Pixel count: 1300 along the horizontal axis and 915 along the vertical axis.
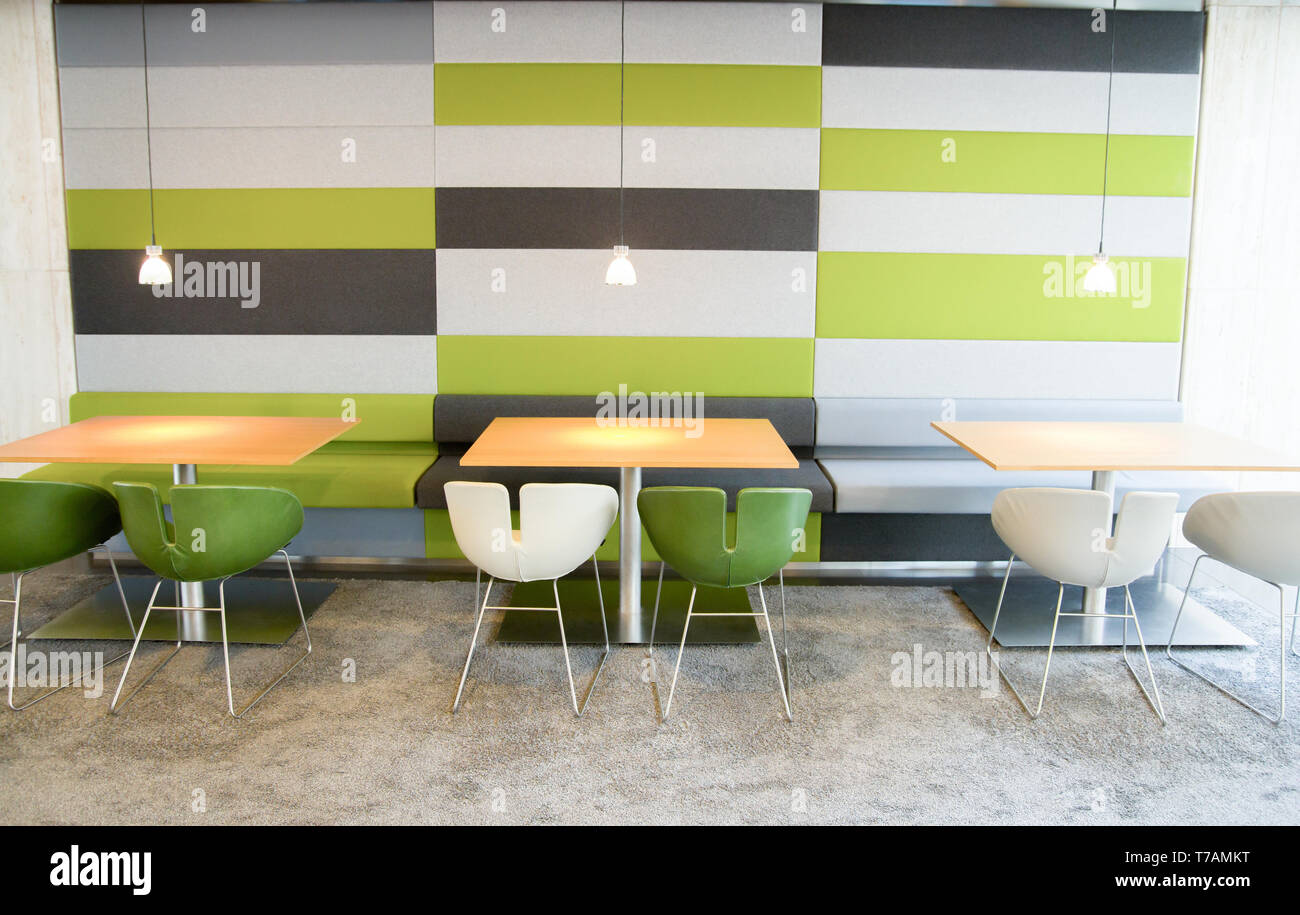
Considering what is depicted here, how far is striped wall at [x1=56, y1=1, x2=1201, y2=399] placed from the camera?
203 inches

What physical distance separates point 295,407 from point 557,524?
2.53 m

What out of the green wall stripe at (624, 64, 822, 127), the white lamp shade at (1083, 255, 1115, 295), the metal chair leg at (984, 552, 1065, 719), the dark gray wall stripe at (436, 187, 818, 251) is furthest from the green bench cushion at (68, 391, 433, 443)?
the white lamp shade at (1083, 255, 1115, 295)

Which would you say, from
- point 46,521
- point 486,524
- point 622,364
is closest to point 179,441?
point 46,521

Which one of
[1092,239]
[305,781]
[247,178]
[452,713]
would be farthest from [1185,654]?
[247,178]

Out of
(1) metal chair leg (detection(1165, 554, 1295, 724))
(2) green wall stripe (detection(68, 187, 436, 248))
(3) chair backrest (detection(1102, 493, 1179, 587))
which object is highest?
(2) green wall stripe (detection(68, 187, 436, 248))

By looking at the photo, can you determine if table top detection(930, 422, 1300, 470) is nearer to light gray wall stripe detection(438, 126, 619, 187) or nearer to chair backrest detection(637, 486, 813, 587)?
chair backrest detection(637, 486, 813, 587)

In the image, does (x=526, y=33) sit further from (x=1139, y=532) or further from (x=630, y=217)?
(x=1139, y=532)

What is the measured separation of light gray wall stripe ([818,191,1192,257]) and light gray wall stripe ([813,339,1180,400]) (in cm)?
50

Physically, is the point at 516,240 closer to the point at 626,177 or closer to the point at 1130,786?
the point at 626,177

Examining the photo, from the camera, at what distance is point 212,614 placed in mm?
4258

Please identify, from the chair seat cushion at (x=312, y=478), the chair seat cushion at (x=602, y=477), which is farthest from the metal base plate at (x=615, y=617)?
the chair seat cushion at (x=312, y=478)

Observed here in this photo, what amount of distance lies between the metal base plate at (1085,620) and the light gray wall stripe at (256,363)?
304cm

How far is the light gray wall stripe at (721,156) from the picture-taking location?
17.1 feet

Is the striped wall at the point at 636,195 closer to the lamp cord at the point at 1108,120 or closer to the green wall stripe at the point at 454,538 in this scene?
the lamp cord at the point at 1108,120
